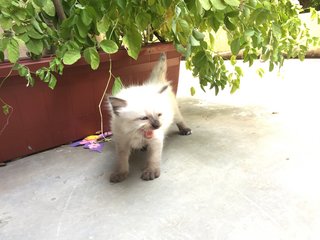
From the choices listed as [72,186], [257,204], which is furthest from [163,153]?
[257,204]

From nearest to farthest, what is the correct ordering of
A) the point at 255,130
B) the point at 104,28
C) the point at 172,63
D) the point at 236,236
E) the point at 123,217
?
the point at 236,236
the point at 123,217
the point at 104,28
the point at 255,130
the point at 172,63

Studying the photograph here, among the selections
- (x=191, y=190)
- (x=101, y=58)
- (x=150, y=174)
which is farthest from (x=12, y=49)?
(x=191, y=190)

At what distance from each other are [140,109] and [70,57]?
1.09 ft

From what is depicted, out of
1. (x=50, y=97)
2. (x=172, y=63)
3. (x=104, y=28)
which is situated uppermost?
(x=104, y=28)

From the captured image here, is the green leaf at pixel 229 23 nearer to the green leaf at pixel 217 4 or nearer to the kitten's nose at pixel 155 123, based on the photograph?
the green leaf at pixel 217 4

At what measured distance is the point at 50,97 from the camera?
153 centimetres

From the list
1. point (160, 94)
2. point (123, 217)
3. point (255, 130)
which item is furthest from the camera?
point (255, 130)

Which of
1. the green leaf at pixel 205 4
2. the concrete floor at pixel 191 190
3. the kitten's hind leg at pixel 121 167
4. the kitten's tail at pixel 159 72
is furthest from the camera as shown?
the kitten's tail at pixel 159 72

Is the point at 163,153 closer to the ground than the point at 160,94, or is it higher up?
closer to the ground

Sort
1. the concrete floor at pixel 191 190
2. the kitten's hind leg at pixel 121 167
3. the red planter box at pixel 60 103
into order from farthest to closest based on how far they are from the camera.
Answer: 1. the red planter box at pixel 60 103
2. the kitten's hind leg at pixel 121 167
3. the concrete floor at pixel 191 190

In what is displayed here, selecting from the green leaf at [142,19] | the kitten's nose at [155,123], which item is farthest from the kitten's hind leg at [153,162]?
the green leaf at [142,19]

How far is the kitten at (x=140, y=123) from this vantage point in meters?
1.27

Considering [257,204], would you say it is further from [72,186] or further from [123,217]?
[72,186]

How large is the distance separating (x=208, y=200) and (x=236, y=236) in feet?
0.65
